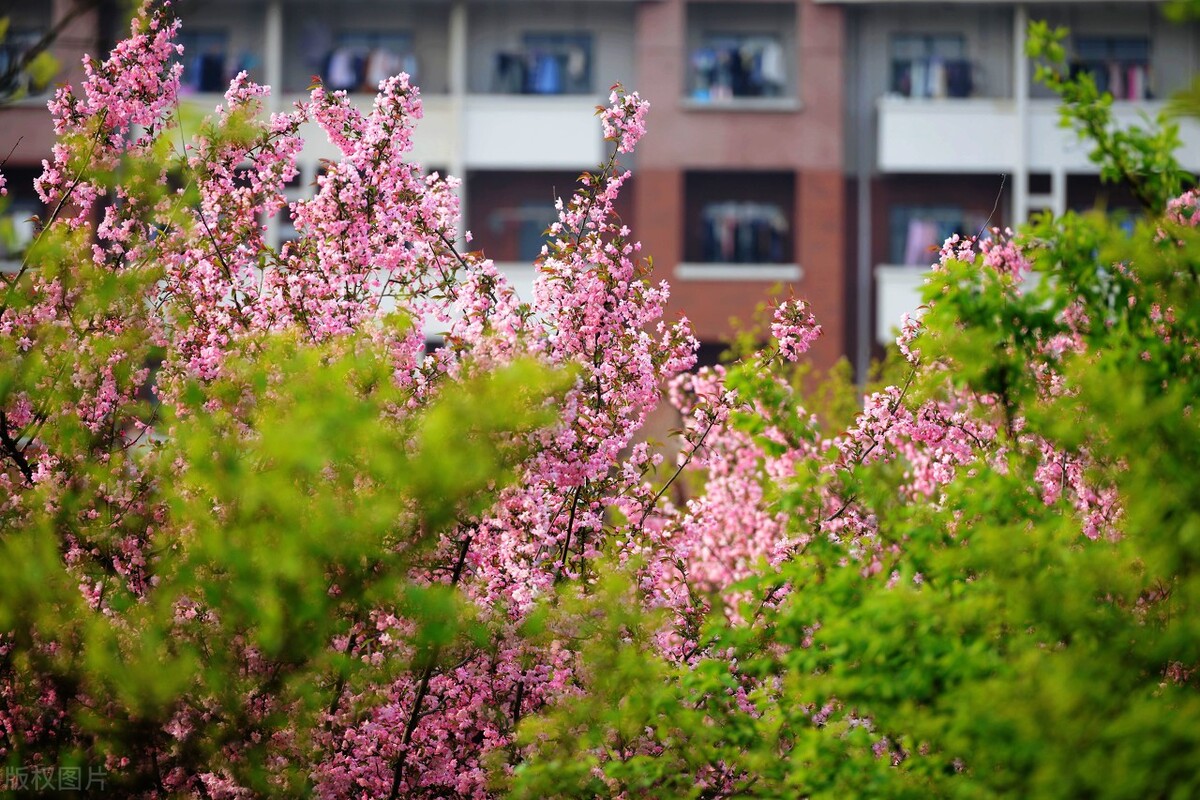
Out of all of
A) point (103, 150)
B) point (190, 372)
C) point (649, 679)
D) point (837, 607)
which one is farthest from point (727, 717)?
point (103, 150)

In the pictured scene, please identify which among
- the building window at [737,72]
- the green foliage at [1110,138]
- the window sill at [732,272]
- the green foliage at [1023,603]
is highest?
the building window at [737,72]

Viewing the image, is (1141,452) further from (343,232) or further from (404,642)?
(343,232)

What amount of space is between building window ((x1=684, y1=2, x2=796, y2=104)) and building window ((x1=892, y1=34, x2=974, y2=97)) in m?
1.74

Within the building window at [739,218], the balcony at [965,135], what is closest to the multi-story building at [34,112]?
the building window at [739,218]

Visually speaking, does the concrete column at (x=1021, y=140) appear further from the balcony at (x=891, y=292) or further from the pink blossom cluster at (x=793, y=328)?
the pink blossom cluster at (x=793, y=328)

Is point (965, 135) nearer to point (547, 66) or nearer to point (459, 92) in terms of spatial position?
point (547, 66)

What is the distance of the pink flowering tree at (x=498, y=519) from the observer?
198 inches

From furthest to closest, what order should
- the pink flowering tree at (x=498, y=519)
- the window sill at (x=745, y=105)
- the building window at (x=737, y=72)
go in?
the building window at (x=737, y=72) → the window sill at (x=745, y=105) → the pink flowering tree at (x=498, y=519)

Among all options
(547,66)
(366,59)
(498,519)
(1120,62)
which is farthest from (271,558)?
(1120,62)

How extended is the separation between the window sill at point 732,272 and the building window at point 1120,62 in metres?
5.51

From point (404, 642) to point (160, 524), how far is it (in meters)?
1.30

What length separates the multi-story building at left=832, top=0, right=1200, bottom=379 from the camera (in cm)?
2661

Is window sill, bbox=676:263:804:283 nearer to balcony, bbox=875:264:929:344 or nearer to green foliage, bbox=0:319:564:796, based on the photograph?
balcony, bbox=875:264:929:344

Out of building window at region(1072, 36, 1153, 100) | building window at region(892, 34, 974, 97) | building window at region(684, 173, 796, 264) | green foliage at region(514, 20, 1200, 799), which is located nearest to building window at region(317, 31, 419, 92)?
building window at region(684, 173, 796, 264)
